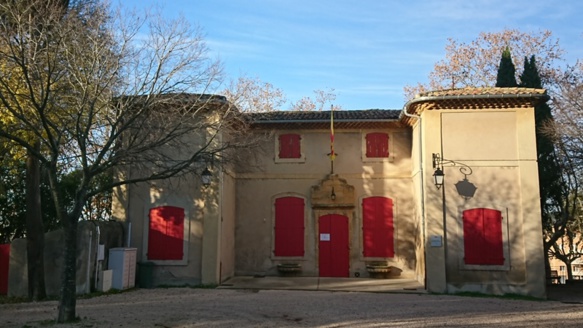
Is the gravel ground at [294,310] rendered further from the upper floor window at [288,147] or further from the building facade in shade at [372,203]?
the upper floor window at [288,147]

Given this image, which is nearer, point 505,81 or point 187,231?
point 187,231

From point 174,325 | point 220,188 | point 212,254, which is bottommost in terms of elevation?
point 174,325

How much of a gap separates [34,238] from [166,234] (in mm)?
3455

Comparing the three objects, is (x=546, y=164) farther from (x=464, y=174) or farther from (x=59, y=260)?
(x=59, y=260)

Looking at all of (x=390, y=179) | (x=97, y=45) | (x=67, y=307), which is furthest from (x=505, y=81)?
(x=67, y=307)

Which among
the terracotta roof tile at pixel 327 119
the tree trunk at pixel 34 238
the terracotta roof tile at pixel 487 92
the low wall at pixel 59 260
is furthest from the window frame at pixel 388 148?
the tree trunk at pixel 34 238

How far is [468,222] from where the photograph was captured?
14523 mm

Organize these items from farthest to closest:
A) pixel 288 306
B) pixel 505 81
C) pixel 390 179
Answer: pixel 505 81 → pixel 390 179 → pixel 288 306

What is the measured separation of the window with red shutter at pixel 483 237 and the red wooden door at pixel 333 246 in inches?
150

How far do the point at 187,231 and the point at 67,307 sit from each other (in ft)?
20.7

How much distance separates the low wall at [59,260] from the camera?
13125 mm

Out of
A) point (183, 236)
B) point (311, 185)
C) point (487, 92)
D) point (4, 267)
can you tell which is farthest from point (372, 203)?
point (4, 267)

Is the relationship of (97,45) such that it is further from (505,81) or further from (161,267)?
(505,81)

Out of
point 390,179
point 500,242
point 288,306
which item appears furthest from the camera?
point 390,179
